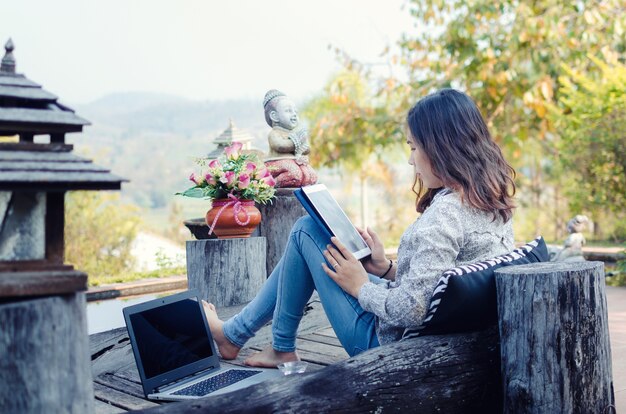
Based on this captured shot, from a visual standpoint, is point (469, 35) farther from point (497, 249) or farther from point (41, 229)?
point (41, 229)

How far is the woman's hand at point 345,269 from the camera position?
2959mm

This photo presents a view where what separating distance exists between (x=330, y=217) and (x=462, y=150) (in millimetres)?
590

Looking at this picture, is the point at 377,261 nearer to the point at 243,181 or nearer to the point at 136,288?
the point at 243,181

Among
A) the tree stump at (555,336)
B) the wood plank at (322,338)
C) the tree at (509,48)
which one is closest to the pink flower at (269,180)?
the wood plank at (322,338)

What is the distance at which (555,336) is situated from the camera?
271 cm

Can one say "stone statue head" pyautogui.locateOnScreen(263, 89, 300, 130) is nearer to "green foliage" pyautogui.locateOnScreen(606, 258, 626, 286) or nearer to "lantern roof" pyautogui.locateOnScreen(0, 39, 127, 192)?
"lantern roof" pyautogui.locateOnScreen(0, 39, 127, 192)

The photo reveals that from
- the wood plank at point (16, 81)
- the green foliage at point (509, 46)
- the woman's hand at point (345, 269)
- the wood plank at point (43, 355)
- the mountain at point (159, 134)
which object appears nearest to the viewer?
the wood plank at point (43, 355)

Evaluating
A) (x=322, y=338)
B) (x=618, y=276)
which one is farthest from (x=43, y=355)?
(x=618, y=276)

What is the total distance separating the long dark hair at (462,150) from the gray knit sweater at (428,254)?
0.05 metres

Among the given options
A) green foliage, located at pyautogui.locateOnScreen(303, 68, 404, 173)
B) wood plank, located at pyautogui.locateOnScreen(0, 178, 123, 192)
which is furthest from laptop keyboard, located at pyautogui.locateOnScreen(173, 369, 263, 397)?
green foliage, located at pyautogui.locateOnScreen(303, 68, 404, 173)

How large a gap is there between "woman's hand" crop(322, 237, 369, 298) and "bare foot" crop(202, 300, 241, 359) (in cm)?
81

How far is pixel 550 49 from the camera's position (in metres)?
10.3

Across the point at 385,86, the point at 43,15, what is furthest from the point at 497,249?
the point at 43,15

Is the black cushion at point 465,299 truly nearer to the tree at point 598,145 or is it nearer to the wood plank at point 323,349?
the wood plank at point 323,349
